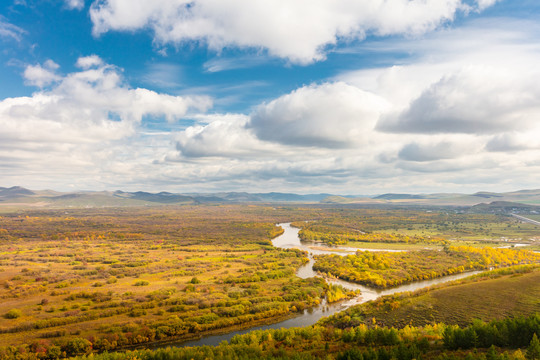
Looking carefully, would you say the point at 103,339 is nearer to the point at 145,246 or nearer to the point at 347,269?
the point at 347,269

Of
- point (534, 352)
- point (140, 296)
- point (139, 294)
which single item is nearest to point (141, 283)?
point (139, 294)

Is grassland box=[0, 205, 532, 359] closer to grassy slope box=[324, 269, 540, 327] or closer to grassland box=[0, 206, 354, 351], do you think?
grassland box=[0, 206, 354, 351]

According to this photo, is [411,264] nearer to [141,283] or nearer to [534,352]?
[534,352]

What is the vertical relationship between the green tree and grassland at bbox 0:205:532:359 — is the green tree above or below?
above

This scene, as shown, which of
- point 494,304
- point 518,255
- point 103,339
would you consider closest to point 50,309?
point 103,339

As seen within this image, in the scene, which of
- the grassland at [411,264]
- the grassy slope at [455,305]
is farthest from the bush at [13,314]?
the grassland at [411,264]

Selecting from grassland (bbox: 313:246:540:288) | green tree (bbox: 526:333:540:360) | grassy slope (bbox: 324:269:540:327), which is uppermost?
green tree (bbox: 526:333:540:360)

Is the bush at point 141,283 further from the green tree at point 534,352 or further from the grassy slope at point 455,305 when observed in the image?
the green tree at point 534,352

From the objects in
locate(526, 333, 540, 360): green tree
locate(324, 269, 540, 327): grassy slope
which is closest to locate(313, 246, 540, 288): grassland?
locate(324, 269, 540, 327): grassy slope

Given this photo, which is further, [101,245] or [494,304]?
[101,245]

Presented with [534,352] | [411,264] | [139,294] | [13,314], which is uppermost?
[534,352]

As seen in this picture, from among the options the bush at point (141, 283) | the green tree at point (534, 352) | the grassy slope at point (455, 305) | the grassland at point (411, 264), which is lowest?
the grassland at point (411, 264)
